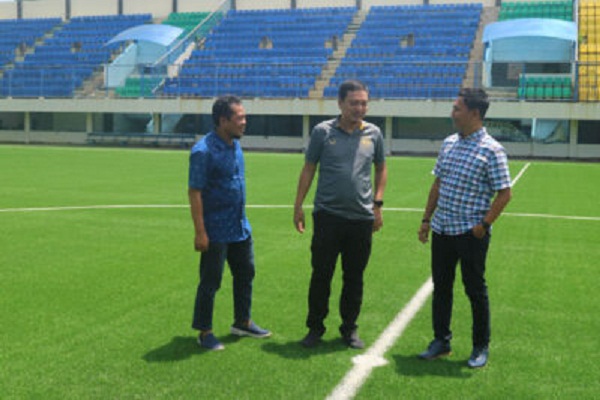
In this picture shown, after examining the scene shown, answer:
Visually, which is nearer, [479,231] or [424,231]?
[479,231]

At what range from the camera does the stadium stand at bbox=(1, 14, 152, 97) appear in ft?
144

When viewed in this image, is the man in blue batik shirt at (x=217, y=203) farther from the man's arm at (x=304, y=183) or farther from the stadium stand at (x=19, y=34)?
the stadium stand at (x=19, y=34)

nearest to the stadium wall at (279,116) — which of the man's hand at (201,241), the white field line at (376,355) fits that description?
the white field line at (376,355)

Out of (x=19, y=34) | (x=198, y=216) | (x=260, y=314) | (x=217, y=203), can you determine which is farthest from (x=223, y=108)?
(x=19, y=34)

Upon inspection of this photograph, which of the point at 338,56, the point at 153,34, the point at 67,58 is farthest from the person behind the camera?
the point at 67,58

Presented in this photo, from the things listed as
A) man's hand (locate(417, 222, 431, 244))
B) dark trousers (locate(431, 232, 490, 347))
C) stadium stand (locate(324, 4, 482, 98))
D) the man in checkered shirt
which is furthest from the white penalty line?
stadium stand (locate(324, 4, 482, 98))

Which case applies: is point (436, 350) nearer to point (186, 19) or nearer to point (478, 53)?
point (478, 53)

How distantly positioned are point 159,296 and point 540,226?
7.29 metres

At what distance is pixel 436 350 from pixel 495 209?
Answer: 1.18 m

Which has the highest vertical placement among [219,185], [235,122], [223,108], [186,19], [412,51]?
[186,19]

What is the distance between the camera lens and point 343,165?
541cm

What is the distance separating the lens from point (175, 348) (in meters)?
5.45

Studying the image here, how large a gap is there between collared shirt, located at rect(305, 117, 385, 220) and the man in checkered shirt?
572 millimetres

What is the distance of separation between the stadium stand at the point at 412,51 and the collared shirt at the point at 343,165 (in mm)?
31625
